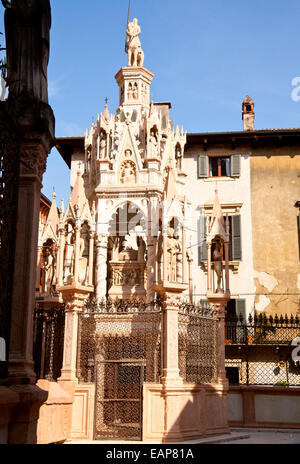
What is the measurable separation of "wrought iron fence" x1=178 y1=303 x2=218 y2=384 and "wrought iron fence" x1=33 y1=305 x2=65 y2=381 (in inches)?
122

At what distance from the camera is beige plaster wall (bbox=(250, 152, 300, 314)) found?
1071 inches

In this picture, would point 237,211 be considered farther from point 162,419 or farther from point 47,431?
point 47,431

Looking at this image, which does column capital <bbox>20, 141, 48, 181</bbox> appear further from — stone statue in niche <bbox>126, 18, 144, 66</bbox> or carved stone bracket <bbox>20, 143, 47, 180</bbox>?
stone statue in niche <bbox>126, 18, 144, 66</bbox>

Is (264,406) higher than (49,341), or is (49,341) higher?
(49,341)

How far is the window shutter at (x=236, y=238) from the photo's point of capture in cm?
2742

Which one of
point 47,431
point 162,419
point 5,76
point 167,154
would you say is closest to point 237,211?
point 167,154

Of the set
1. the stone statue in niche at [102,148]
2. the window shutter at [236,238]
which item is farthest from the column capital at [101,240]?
the window shutter at [236,238]

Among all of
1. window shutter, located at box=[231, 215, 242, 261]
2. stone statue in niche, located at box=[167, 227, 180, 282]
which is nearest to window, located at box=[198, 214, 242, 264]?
window shutter, located at box=[231, 215, 242, 261]

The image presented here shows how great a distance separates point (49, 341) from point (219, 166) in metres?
16.3

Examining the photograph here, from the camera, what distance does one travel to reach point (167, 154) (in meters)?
19.6

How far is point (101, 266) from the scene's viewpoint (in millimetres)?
18703

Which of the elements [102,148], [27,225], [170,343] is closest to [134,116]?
[102,148]

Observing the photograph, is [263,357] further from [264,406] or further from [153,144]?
[153,144]

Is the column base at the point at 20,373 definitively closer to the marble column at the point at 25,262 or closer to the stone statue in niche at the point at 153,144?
the marble column at the point at 25,262
